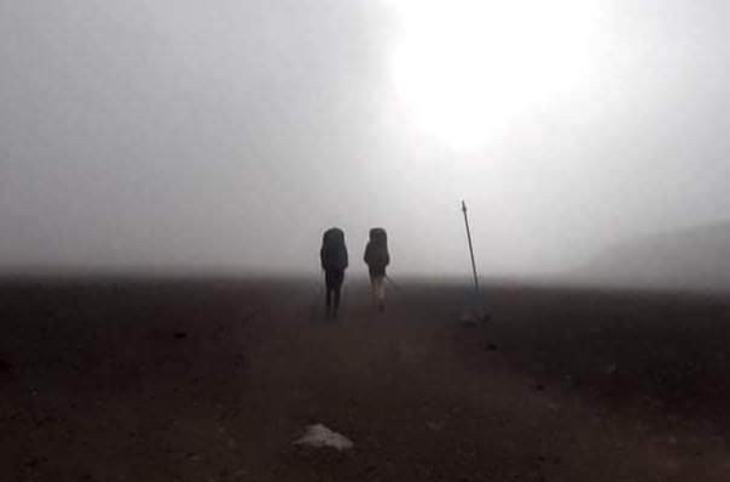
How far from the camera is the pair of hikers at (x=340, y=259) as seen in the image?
21.6 metres

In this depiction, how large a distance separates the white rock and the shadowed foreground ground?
202mm

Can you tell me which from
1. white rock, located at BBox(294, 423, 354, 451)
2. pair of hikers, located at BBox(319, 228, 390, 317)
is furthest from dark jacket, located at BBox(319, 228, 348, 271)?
white rock, located at BBox(294, 423, 354, 451)

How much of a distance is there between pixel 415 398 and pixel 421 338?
4992mm

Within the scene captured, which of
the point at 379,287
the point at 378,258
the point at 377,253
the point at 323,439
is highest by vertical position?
the point at 377,253

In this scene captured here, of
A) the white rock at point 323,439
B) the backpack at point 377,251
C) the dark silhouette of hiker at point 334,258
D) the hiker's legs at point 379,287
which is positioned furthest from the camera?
the hiker's legs at point 379,287

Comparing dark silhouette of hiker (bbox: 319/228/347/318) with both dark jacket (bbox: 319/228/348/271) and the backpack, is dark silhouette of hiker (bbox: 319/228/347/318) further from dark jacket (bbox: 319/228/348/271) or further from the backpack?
the backpack

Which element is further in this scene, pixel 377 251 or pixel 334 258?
pixel 377 251

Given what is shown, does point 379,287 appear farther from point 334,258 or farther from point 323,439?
point 323,439

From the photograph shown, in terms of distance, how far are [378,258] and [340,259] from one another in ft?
4.76

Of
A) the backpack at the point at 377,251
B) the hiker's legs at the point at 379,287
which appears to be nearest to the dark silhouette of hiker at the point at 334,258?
the backpack at the point at 377,251

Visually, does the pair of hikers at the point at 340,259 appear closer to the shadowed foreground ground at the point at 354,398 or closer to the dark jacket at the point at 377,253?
the dark jacket at the point at 377,253

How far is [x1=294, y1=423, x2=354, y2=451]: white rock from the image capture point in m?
11.5

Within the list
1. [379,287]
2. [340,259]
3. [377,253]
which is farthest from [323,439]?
[379,287]

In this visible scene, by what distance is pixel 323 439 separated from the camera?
38.2 ft
